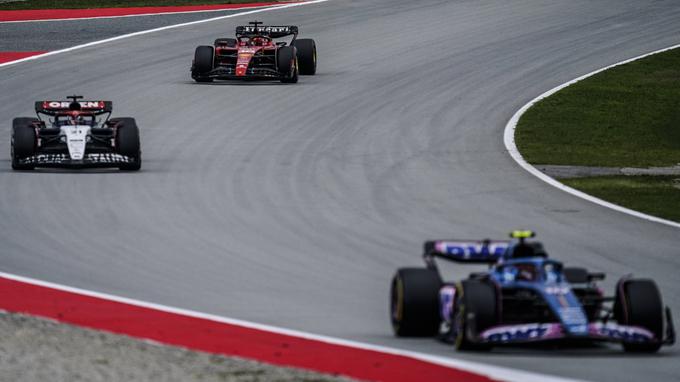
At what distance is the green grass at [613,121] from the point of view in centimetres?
3025

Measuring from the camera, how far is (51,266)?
1769 centimetres

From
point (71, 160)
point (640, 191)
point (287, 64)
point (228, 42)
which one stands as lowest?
point (640, 191)

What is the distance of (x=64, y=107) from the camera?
25.8 m

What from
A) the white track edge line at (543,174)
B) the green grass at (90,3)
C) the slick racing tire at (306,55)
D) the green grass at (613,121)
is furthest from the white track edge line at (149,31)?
the green grass at (613,121)

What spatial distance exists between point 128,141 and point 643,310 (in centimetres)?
1393

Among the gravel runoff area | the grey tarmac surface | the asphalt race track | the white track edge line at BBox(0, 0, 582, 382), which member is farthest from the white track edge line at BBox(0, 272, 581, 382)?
the grey tarmac surface

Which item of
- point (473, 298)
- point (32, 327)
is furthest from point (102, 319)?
point (473, 298)

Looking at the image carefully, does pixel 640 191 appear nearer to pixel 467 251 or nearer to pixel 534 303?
pixel 467 251

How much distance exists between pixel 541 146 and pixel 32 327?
18556 mm

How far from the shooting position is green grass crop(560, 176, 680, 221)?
23.2 meters

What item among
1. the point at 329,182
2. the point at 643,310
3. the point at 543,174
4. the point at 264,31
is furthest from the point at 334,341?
the point at 264,31

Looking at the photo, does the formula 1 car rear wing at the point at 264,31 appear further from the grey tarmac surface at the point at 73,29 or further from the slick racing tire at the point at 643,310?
the slick racing tire at the point at 643,310

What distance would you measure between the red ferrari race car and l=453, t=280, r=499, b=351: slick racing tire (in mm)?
24616

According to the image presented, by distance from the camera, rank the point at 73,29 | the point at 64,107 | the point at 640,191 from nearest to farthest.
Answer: the point at 640,191 → the point at 64,107 → the point at 73,29
